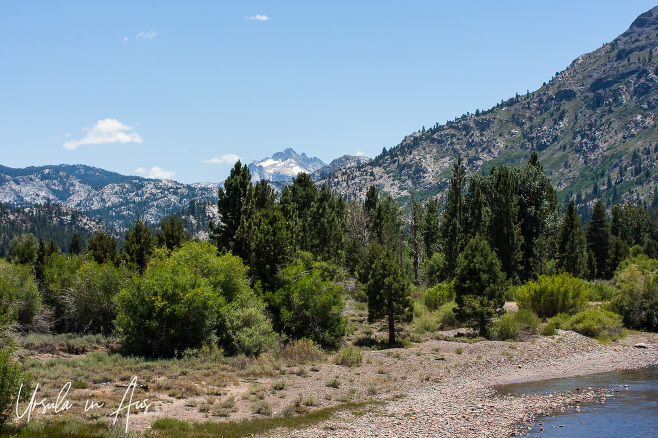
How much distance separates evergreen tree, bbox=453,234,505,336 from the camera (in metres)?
34.4

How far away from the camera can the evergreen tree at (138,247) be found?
1786 inches

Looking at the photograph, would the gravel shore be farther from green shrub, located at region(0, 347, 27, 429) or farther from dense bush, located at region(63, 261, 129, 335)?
dense bush, located at region(63, 261, 129, 335)

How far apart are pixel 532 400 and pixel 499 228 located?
124ft

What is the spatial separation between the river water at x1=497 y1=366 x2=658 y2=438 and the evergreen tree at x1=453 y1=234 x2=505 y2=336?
914 cm

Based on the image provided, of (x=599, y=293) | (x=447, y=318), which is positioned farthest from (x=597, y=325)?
(x=599, y=293)

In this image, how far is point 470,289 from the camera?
35188 millimetres

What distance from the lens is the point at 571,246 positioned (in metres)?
65.8

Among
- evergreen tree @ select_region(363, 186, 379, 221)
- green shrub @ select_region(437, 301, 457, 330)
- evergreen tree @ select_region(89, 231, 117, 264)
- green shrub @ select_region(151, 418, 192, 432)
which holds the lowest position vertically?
green shrub @ select_region(437, 301, 457, 330)

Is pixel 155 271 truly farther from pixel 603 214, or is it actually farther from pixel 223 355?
pixel 603 214

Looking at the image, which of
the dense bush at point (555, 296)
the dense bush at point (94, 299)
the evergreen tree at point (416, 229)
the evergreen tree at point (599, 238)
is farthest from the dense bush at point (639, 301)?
the evergreen tree at point (599, 238)

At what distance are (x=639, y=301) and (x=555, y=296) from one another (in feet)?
22.2

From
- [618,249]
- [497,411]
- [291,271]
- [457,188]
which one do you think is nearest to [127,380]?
[291,271]

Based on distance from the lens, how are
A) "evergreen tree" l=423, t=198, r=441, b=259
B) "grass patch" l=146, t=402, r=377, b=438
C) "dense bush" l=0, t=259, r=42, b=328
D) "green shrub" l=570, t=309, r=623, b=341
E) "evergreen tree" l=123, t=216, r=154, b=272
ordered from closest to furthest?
"grass patch" l=146, t=402, r=377, b=438
"dense bush" l=0, t=259, r=42, b=328
"green shrub" l=570, t=309, r=623, b=341
"evergreen tree" l=123, t=216, r=154, b=272
"evergreen tree" l=423, t=198, r=441, b=259

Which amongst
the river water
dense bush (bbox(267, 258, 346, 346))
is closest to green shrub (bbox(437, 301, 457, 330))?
dense bush (bbox(267, 258, 346, 346))
